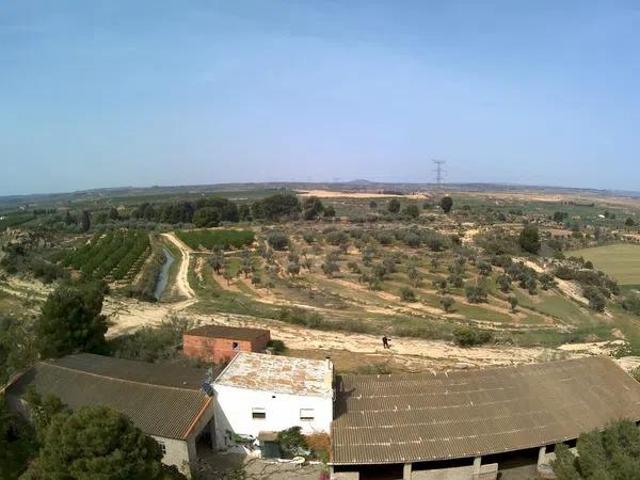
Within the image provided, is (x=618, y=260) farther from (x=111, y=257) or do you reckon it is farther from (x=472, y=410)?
(x=111, y=257)

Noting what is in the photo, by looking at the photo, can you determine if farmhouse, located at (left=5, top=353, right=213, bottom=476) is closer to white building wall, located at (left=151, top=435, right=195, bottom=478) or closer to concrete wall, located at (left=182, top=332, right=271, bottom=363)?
white building wall, located at (left=151, top=435, right=195, bottom=478)

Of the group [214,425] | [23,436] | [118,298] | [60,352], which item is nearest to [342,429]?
[214,425]

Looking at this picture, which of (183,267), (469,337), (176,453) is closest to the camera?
(176,453)

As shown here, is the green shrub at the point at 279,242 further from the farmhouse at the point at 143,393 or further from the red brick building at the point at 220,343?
the farmhouse at the point at 143,393

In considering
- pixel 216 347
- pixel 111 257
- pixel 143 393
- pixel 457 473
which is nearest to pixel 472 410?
A: pixel 457 473

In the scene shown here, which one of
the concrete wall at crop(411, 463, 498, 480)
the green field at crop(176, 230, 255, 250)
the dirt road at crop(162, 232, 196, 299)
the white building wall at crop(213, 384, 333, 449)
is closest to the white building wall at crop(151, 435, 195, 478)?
the white building wall at crop(213, 384, 333, 449)

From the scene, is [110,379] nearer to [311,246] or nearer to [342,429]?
[342,429]
